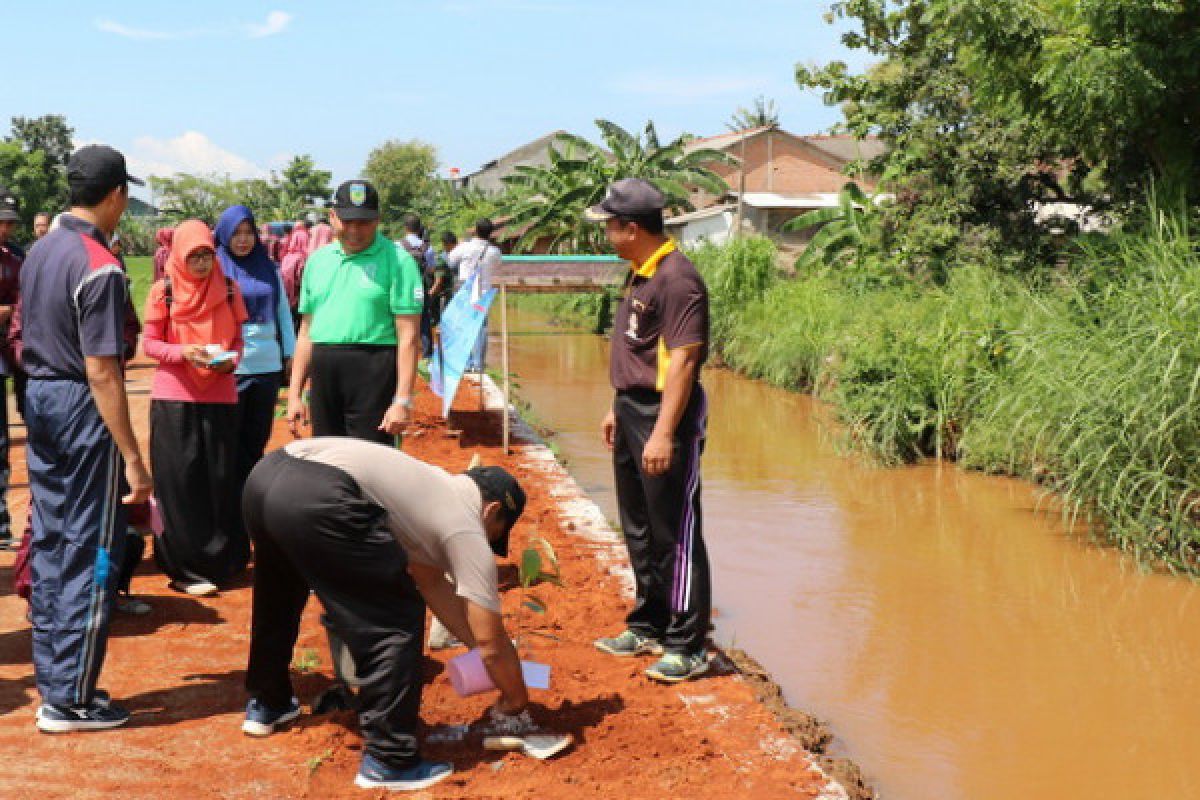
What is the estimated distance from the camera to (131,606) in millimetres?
5535

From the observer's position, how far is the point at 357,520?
11.8 ft

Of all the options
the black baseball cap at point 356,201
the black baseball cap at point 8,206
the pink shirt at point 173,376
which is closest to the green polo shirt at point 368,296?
the black baseball cap at point 356,201

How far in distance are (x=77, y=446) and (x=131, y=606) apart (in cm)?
159

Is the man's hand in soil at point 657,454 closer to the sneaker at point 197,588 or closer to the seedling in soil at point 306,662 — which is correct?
the seedling in soil at point 306,662

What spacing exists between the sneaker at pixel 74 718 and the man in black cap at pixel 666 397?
1.96 m

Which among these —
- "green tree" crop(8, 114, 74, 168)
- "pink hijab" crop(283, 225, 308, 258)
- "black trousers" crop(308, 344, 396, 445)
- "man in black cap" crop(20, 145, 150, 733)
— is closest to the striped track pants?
"man in black cap" crop(20, 145, 150, 733)

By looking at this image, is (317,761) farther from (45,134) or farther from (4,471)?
(45,134)

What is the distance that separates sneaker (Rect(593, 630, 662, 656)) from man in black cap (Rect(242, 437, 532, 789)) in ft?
3.79

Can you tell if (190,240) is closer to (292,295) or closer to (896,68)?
(292,295)

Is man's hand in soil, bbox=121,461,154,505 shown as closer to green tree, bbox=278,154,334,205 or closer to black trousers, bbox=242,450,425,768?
black trousers, bbox=242,450,425,768

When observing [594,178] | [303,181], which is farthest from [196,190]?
[594,178]

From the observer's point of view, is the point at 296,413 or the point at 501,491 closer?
the point at 501,491

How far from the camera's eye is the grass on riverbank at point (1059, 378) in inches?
289

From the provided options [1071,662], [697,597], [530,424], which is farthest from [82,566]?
[530,424]
